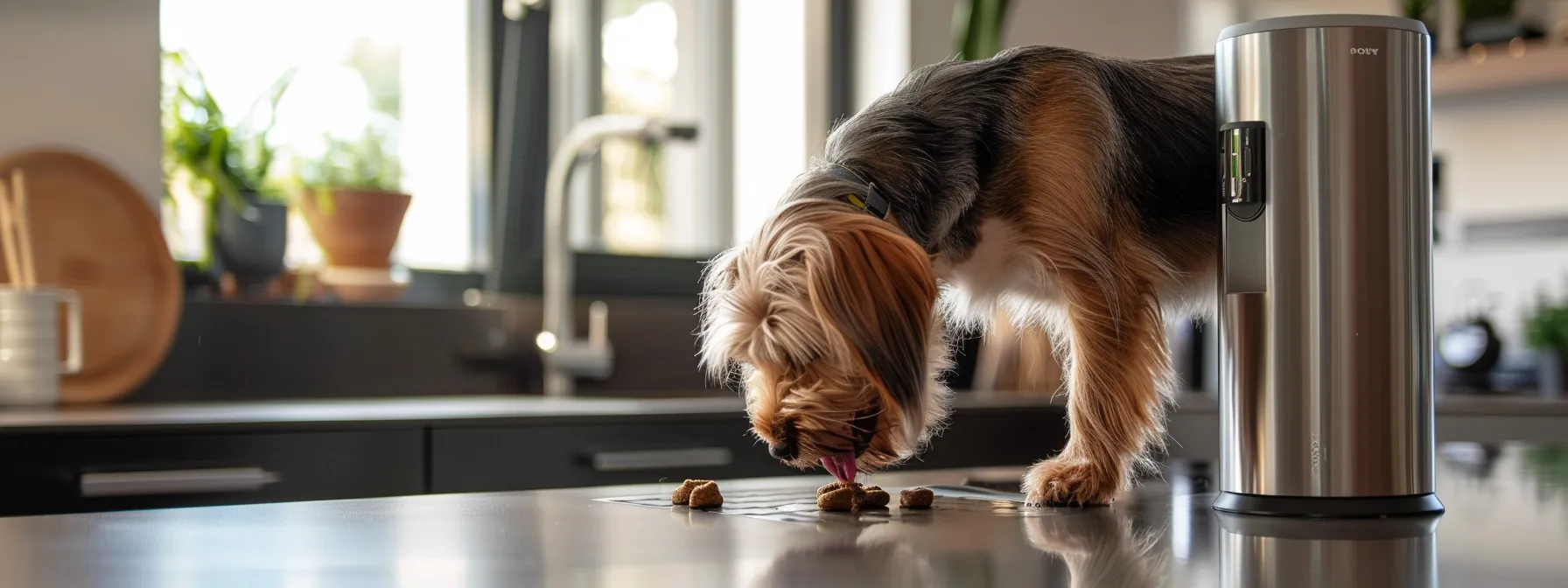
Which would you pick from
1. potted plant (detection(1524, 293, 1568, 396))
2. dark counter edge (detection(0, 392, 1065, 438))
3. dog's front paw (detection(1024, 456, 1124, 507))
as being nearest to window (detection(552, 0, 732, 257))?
dark counter edge (detection(0, 392, 1065, 438))

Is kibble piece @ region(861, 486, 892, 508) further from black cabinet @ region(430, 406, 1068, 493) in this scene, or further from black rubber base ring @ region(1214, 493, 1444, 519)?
black cabinet @ region(430, 406, 1068, 493)

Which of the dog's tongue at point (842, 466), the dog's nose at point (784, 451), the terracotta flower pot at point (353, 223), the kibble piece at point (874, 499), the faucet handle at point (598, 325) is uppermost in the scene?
the terracotta flower pot at point (353, 223)

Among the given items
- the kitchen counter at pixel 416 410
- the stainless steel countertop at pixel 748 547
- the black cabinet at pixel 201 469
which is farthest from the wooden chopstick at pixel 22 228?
the stainless steel countertop at pixel 748 547

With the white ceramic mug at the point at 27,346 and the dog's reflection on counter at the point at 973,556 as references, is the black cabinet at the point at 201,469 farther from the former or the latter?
the dog's reflection on counter at the point at 973,556

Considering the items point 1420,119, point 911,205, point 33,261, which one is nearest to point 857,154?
point 911,205

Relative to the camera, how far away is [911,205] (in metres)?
1.09

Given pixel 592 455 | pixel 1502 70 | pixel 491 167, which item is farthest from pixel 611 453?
pixel 1502 70

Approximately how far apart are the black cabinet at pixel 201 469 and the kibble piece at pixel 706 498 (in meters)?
1.08

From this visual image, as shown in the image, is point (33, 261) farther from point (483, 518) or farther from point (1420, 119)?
point (1420, 119)

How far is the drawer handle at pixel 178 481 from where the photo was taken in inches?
75.1

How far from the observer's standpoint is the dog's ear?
95 centimetres

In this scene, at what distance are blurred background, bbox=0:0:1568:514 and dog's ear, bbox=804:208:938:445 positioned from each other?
53.6 inches

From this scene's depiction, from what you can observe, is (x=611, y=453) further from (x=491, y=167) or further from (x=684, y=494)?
(x=684, y=494)

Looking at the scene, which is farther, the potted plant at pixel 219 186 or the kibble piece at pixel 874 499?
the potted plant at pixel 219 186
